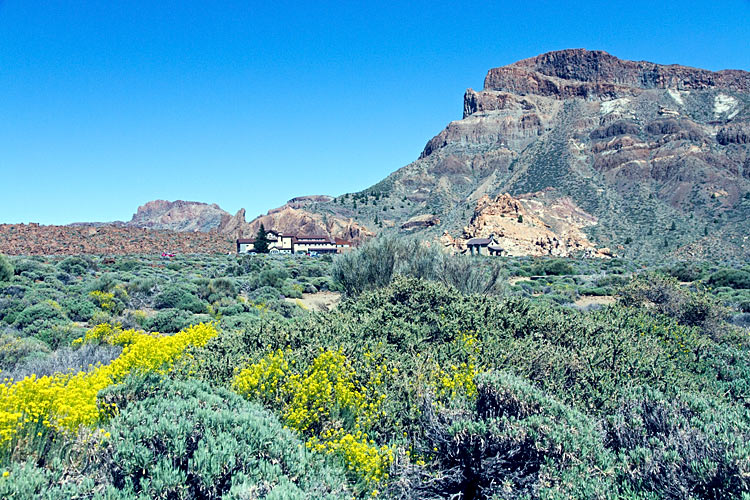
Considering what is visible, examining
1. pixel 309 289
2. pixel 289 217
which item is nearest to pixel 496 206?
pixel 289 217

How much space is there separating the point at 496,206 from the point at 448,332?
69.9 m

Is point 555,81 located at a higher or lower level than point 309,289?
higher

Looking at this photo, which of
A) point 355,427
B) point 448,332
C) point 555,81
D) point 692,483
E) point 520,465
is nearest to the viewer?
point 692,483

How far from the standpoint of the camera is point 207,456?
10.3 feet

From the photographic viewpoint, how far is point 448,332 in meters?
6.73

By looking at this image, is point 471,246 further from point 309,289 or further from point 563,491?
point 563,491

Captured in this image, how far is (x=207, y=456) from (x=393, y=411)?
6.72 feet

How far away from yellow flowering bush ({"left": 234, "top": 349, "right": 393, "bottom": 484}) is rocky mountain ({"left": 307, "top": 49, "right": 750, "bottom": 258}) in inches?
2508

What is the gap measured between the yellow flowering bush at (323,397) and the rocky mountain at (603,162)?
63708 mm

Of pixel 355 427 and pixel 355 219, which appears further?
pixel 355 219

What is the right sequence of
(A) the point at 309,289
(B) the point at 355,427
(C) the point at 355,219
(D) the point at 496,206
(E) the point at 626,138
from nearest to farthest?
(B) the point at 355,427 < (A) the point at 309,289 < (D) the point at 496,206 < (E) the point at 626,138 < (C) the point at 355,219

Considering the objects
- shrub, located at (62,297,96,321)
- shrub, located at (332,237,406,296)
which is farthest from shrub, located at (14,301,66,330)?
shrub, located at (332,237,406,296)

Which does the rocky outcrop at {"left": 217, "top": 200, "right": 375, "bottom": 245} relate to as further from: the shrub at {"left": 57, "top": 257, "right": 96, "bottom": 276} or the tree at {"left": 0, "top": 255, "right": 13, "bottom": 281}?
the tree at {"left": 0, "top": 255, "right": 13, "bottom": 281}

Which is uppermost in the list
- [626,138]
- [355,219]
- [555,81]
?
[555,81]
